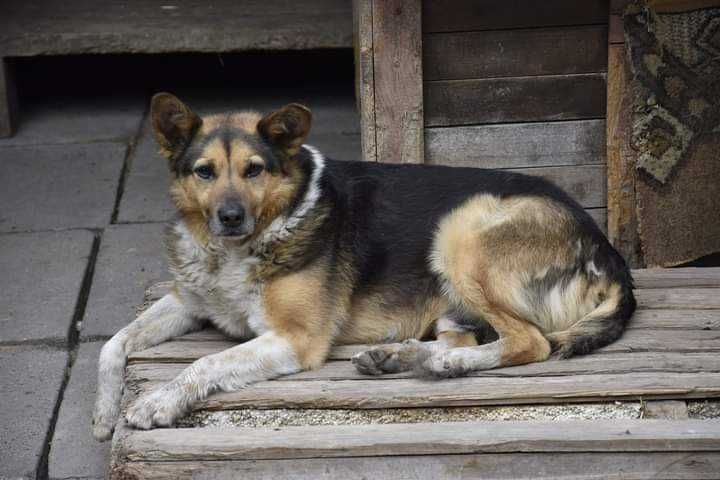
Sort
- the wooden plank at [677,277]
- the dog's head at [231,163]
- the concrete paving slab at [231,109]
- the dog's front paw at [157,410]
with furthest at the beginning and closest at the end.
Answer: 1. the concrete paving slab at [231,109]
2. the wooden plank at [677,277]
3. the dog's head at [231,163]
4. the dog's front paw at [157,410]

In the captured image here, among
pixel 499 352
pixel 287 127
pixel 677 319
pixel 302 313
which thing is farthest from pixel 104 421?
pixel 677 319

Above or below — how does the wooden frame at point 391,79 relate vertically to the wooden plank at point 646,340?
above

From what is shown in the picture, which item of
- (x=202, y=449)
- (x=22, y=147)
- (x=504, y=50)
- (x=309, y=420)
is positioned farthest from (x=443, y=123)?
(x=22, y=147)

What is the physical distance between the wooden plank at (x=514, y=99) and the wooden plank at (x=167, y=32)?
1.98 m

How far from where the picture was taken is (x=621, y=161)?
5395mm

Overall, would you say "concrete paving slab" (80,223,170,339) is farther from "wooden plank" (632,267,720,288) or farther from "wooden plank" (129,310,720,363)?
"wooden plank" (632,267,720,288)

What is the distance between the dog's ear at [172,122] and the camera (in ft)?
13.4

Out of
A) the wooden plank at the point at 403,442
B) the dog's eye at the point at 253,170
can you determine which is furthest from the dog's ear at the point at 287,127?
the wooden plank at the point at 403,442

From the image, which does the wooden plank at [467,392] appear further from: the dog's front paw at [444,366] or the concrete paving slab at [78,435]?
the concrete paving slab at [78,435]

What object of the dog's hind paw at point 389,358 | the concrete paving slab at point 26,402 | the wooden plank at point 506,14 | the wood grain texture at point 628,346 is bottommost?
the concrete paving slab at point 26,402

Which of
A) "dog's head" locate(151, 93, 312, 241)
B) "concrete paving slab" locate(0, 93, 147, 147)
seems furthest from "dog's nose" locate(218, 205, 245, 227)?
"concrete paving slab" locate(0, 93, 147, 147)

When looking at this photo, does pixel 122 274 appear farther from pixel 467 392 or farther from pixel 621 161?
pixel 621 161

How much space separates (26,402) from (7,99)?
3.14 meters

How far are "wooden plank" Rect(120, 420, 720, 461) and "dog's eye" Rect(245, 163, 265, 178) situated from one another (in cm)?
96
